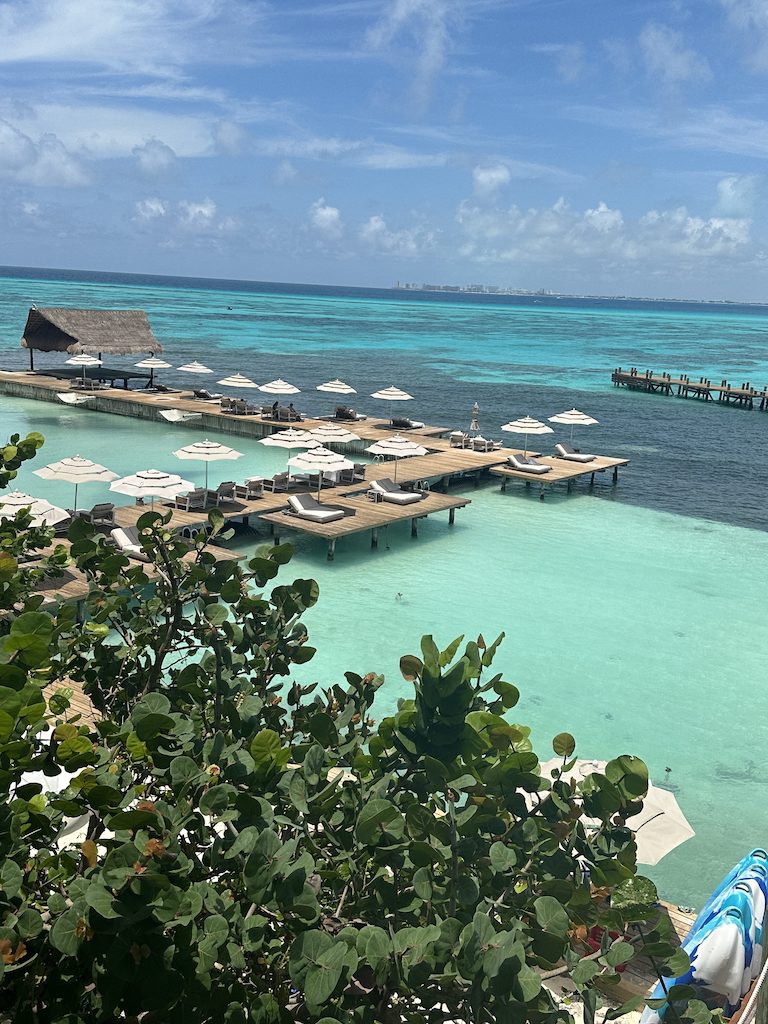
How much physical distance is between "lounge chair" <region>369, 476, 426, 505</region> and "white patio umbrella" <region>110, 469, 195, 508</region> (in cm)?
468

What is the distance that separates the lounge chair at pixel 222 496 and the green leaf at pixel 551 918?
1539 cm

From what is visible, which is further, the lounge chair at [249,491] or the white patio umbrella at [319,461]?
the lounge chair at [249,491]

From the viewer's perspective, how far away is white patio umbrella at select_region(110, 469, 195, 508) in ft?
50.8

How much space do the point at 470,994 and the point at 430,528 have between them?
17.6 meters

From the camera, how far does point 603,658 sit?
43.9 feet

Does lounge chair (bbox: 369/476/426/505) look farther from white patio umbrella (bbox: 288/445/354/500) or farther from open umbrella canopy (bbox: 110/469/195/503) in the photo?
open umbrella canopy (bbox: 110/469/195/503)

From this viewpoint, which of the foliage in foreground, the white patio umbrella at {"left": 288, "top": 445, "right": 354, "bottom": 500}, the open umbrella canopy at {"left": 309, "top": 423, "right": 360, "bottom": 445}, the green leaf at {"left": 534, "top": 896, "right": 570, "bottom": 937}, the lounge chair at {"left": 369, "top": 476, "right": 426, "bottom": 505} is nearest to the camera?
the foliage in foreground

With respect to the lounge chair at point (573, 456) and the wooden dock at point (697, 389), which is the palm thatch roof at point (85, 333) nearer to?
the lounge chair at point (573, 456)

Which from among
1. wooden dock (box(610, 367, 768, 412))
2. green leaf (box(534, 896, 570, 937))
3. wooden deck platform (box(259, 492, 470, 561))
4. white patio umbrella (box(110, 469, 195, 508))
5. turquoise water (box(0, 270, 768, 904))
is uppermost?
green leaf (box(534, 896, 570, 937))

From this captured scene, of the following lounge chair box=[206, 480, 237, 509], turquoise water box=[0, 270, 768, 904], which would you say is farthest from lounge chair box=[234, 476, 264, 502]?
turquoise water box=[0, 270, 768, 904]

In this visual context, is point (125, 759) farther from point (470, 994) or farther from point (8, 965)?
point (470, 994)

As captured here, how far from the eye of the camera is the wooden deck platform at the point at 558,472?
75.2 ft

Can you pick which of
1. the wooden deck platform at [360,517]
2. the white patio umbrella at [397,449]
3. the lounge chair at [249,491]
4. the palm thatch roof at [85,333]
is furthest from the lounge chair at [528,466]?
the palm thatch roof at [85,333]

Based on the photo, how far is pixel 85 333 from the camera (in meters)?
36.6
